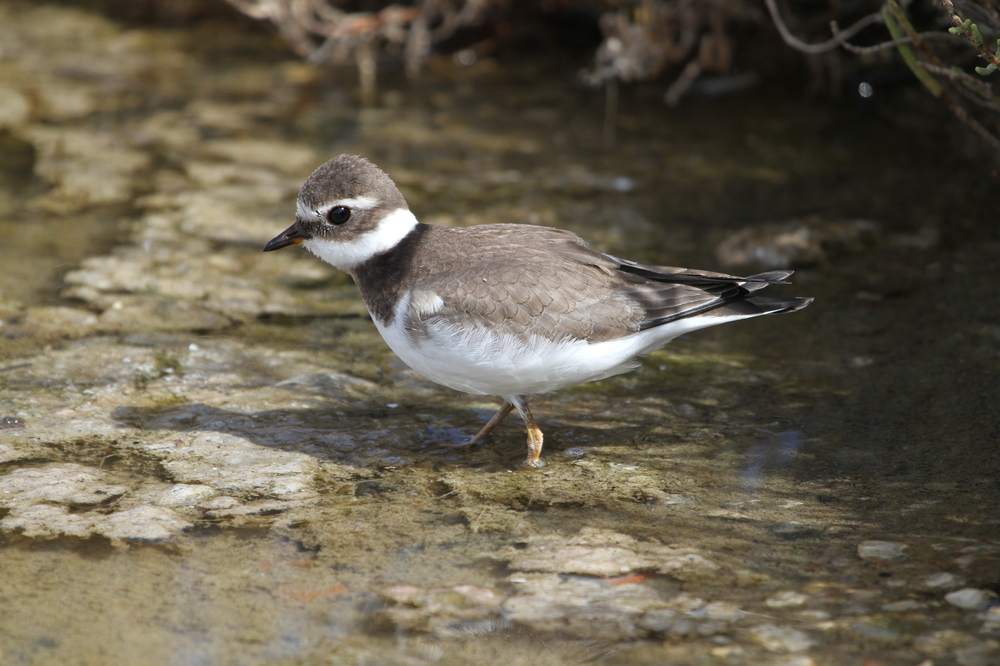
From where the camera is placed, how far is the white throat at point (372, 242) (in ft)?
17.5

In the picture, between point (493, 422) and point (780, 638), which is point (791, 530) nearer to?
point (780, 638)

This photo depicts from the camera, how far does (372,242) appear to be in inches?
210

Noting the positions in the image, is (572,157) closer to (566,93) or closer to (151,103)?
(566,93)

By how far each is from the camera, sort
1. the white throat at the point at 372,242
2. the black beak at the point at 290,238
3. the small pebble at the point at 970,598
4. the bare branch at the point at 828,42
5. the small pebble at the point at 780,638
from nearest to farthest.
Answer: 1. the small pebble at the point at 780,638
2. the small pebble at the point at 970,598
3. the white throat at the point at 372,242
4. the black beak at the point at 290,238
5. the bare branch at the point at 828,42

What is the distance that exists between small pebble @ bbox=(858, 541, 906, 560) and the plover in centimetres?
134

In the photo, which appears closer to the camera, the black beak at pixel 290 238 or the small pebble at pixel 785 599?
the small pebble at pixel 785 599

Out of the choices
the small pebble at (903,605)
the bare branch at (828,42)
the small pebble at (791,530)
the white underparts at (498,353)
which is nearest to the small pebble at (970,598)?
the small pebble at (903,605)

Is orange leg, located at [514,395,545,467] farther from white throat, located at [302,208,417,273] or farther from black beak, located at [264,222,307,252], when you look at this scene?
black beak, located at [264,222,307,252]

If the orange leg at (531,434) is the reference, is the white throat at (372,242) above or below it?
above

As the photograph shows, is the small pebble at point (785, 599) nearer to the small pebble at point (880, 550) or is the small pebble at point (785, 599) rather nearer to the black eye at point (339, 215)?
the small pebble at point (880, 550)

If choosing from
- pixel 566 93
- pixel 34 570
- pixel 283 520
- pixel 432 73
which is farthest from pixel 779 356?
pixel 432 73

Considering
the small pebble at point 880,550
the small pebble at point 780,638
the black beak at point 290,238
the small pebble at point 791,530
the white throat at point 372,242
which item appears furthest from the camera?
the black beak at point 290,238

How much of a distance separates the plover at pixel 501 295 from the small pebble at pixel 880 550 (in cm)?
134

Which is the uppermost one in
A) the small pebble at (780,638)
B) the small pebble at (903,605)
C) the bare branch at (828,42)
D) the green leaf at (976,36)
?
the bare branch at (828,42)
